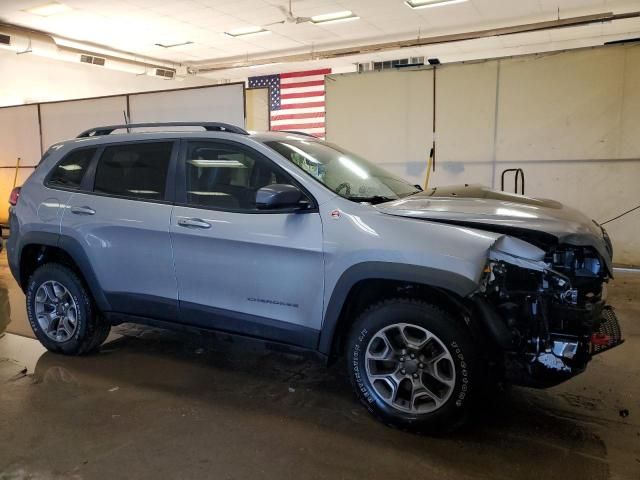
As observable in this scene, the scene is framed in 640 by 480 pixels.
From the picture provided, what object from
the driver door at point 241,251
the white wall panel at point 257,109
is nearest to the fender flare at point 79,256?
the driver door at point 241,251

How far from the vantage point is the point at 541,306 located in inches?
104

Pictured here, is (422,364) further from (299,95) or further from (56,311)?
(299,95)

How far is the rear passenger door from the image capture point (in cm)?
365

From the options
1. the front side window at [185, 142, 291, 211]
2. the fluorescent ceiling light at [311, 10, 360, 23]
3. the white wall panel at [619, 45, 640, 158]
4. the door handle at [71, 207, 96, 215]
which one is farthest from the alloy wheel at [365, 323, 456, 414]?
the fluorescent ceiling light at [311, 10, 360, 23]

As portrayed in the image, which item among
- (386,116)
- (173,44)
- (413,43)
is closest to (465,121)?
(386,116)

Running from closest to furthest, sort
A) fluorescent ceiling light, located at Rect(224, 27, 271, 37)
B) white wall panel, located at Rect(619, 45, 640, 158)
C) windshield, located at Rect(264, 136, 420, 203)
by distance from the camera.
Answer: windshield, located at Rect(264, 136, 420, 203) < white wall panel, located at Rect(619, 45, 640, 158) < fluorescent ceiling light, located at Rect(224, 27, 271, 37)

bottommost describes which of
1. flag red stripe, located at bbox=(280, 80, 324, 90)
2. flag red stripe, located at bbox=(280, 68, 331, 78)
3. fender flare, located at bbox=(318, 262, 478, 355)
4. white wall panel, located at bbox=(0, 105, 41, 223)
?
fender flare, located at bbox=(318, 262, 478, 355)

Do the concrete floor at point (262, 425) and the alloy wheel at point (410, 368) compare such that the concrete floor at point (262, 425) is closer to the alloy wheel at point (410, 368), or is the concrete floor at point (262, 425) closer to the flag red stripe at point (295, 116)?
the alloy wheel at point (410, 368)

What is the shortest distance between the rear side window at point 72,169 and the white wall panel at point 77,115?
6227 mm

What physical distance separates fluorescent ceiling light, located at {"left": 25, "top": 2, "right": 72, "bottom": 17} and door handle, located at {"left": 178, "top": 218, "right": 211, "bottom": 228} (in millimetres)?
8998

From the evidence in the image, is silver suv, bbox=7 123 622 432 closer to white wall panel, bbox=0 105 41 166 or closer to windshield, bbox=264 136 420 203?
windshield, bbox=264 136 420 203

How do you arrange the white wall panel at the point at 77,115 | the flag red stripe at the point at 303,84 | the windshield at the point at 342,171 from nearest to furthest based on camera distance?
the windshield at the point at 342,171, the white wall panel at the point at 77,115, the flag red stripe at the point at 303,84

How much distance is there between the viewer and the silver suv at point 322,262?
2701 millimetres

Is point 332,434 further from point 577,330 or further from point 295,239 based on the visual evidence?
point 577,330
